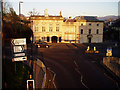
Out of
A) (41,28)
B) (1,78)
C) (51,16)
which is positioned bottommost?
(1,78)

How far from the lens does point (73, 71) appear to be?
1588 centimetres

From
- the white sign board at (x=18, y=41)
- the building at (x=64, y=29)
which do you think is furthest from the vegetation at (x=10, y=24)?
the building at (x=64, y=29)

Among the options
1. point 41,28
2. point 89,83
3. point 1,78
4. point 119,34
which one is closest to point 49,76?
point 89,83

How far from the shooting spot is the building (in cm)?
4488

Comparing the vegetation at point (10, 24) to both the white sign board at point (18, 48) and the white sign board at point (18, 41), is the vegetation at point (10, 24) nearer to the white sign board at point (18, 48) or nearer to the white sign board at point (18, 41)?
the white sign board at point (18, 41)

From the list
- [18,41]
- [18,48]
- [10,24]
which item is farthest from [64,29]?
[18,41]

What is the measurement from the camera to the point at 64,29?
151 ft

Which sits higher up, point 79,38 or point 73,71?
point 79,38

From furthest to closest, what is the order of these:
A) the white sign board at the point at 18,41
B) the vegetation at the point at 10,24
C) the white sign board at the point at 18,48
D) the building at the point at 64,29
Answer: the building at the point at 64,29 → the vegetation at the point at 10,24 → the white sign board at the point at 18,48 → the white sign board at the point at 18,41

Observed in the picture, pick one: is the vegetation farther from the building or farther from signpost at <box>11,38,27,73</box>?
the building

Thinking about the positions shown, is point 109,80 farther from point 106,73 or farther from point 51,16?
point 51,16

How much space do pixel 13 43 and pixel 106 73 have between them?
10.8 meters

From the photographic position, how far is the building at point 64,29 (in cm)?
4488

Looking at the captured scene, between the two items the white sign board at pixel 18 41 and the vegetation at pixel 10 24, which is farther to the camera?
the vegetation at pixel 10 24
